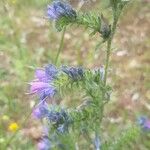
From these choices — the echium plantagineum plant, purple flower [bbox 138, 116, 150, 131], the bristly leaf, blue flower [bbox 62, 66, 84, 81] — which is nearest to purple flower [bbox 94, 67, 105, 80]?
the echium plantagineum plant

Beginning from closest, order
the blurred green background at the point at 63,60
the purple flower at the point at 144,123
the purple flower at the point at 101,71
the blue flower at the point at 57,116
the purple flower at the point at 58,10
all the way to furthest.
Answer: the purple flower at the point at 58,10
the purple flower at the point at 101,71
the blue flower at the point at 57,116
the purple flower at the point at 144,123
the blurred green background at the point at 63,60

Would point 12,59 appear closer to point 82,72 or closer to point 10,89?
point 10,89

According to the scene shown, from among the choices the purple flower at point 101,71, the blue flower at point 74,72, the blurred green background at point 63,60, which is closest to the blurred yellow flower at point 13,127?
the blurred green background at point 63,60

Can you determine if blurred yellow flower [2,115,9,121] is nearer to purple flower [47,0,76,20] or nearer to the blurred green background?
the blurred green background

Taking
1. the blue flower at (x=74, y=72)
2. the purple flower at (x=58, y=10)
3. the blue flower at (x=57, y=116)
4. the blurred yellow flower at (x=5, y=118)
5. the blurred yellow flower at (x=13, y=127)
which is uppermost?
the purple flower at (x=58, y=10)

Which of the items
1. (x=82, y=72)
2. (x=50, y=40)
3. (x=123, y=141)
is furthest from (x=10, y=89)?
(x=82, y=72)

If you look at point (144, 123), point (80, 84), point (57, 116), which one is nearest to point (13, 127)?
point (144, 123)

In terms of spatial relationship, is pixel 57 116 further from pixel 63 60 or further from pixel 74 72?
pixel 63 60

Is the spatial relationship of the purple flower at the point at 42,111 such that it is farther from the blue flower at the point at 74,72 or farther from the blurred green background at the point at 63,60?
the blurred green background at the point at 63,60
